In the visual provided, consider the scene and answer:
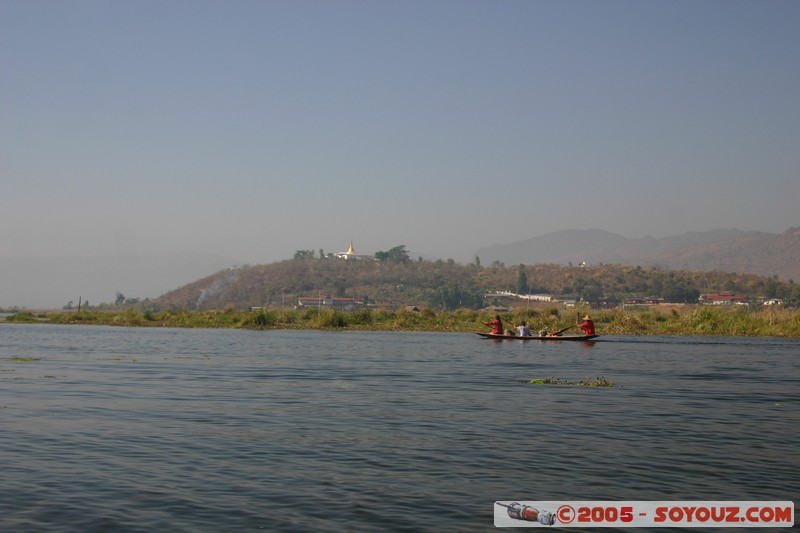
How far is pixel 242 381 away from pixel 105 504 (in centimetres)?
1672

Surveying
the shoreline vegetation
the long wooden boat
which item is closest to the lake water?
the long wooden boat

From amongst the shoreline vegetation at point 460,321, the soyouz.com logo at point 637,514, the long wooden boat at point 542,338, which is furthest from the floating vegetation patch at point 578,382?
the shoreline vegetation at point 460,321

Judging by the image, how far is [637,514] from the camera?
11.4 metres

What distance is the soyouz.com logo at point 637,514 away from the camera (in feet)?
36.4

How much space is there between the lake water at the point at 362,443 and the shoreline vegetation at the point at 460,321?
36.4m

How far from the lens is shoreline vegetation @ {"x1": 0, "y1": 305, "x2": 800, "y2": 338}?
68.4 metres

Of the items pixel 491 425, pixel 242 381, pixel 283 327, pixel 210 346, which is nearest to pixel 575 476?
pixel 491 425

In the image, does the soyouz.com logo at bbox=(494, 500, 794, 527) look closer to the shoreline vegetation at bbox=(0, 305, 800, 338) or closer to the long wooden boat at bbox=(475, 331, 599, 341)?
the long wooden boat at bbox=(475, 331, 599, 341)

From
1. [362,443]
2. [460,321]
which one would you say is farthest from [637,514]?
[460,321]

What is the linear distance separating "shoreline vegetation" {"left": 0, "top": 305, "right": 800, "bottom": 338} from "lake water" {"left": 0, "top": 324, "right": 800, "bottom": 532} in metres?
36.4

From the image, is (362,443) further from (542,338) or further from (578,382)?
(542,338)

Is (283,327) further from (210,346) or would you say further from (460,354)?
(460,354)

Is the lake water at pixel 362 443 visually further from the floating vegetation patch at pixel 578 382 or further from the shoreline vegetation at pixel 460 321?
the shoreline vegetation at pixel 460 321

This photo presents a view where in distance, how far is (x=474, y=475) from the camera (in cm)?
1369
